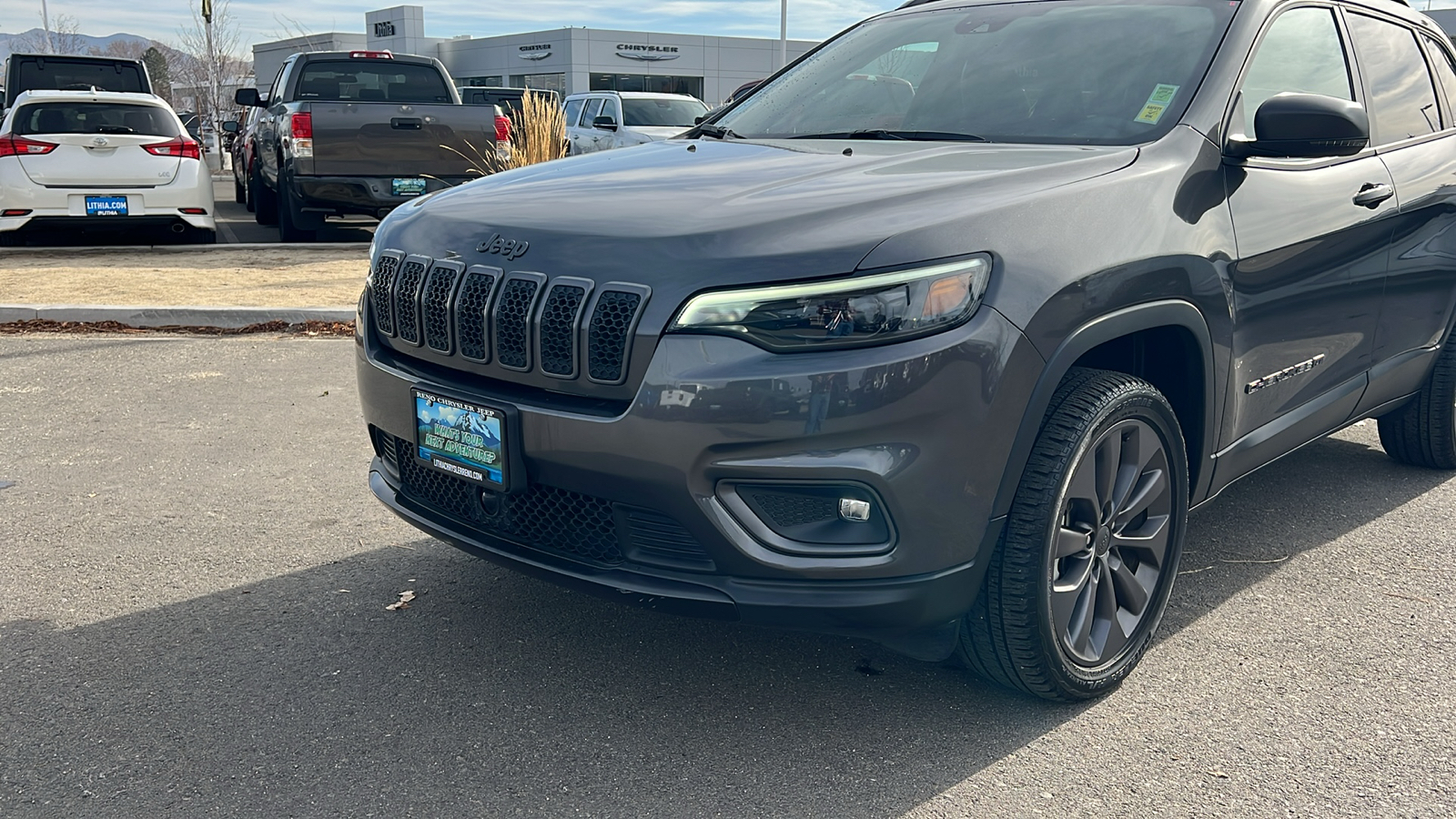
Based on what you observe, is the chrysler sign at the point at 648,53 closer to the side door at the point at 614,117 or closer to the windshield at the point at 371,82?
the side door at the point at 614,117

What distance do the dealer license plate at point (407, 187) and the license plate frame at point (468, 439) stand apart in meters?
8.92

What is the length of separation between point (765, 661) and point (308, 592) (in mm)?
1417

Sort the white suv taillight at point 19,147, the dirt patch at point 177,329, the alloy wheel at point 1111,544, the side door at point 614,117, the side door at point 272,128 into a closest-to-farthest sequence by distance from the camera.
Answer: the alloy wheel at point 1111,544, the dirt patch at point 177,329, the white suv taillight at point 19,147, the side door at point 272,128, the side door at point 614,117

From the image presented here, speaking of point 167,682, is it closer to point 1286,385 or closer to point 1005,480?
point 1005,480

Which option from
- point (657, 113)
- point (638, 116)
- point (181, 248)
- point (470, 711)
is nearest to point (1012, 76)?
point (470, 711)

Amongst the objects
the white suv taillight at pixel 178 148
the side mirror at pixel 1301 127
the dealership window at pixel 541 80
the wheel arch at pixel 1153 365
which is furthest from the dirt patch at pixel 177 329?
the dealership window at pixel 541 80

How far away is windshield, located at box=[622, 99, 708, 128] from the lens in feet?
62.4

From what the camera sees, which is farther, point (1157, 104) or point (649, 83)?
point (649, 83)

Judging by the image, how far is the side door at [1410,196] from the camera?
4035 millimetres

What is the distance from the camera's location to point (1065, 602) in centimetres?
288

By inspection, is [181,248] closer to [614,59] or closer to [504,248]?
[504,248]

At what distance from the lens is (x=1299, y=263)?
3420mm

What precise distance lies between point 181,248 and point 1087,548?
35.8 feet

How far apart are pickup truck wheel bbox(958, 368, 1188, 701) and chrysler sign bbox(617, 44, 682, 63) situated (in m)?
65.4
